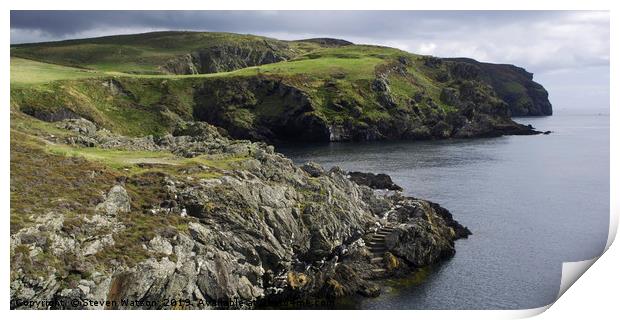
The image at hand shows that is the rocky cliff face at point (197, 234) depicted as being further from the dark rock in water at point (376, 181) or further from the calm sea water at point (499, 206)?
the dark rock in water at point (376, 181)

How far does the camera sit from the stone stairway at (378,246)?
6482 cm

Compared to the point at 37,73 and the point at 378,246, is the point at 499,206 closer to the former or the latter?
the point at 378,246

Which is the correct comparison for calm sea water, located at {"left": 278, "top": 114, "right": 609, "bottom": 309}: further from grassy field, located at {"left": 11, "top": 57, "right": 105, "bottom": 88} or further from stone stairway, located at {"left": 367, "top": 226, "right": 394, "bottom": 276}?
grassy field, located at {"left": 11, "top": 57, "right": 105, "bottom": 88}

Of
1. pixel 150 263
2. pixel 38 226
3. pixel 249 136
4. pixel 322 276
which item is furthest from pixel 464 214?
pixel 249 136

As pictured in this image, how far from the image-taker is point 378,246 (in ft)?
230

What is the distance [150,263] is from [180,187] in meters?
13.9

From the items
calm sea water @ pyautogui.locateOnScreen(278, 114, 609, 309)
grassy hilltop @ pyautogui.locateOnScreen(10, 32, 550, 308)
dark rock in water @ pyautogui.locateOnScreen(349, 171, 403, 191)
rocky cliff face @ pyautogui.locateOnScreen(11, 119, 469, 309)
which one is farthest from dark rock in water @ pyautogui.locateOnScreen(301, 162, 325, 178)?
dark rock in water @ pyautogui.locateOnScreen(349, 171, 403, 191)

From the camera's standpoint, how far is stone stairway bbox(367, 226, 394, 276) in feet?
213

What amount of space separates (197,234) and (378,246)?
79.8 feet

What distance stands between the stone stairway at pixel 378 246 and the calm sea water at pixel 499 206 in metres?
3.45

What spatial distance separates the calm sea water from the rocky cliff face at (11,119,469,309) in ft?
15.9

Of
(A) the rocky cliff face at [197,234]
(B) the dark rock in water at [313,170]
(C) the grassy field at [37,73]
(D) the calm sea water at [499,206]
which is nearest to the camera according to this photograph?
(A) the rocky cliff face at [197,234]

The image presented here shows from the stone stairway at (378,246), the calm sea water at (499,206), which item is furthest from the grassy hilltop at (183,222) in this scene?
the calm sea water at (499,206)

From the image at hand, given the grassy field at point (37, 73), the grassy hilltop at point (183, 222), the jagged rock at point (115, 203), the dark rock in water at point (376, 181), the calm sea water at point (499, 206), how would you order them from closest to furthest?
the grassy hilltop at point (183, 222) → the jagged rock at point (115, 203) → the calm sea water at point (499, 206) → the dark rock in water at point (376, 181) → the grassy field at point (37, 73)
